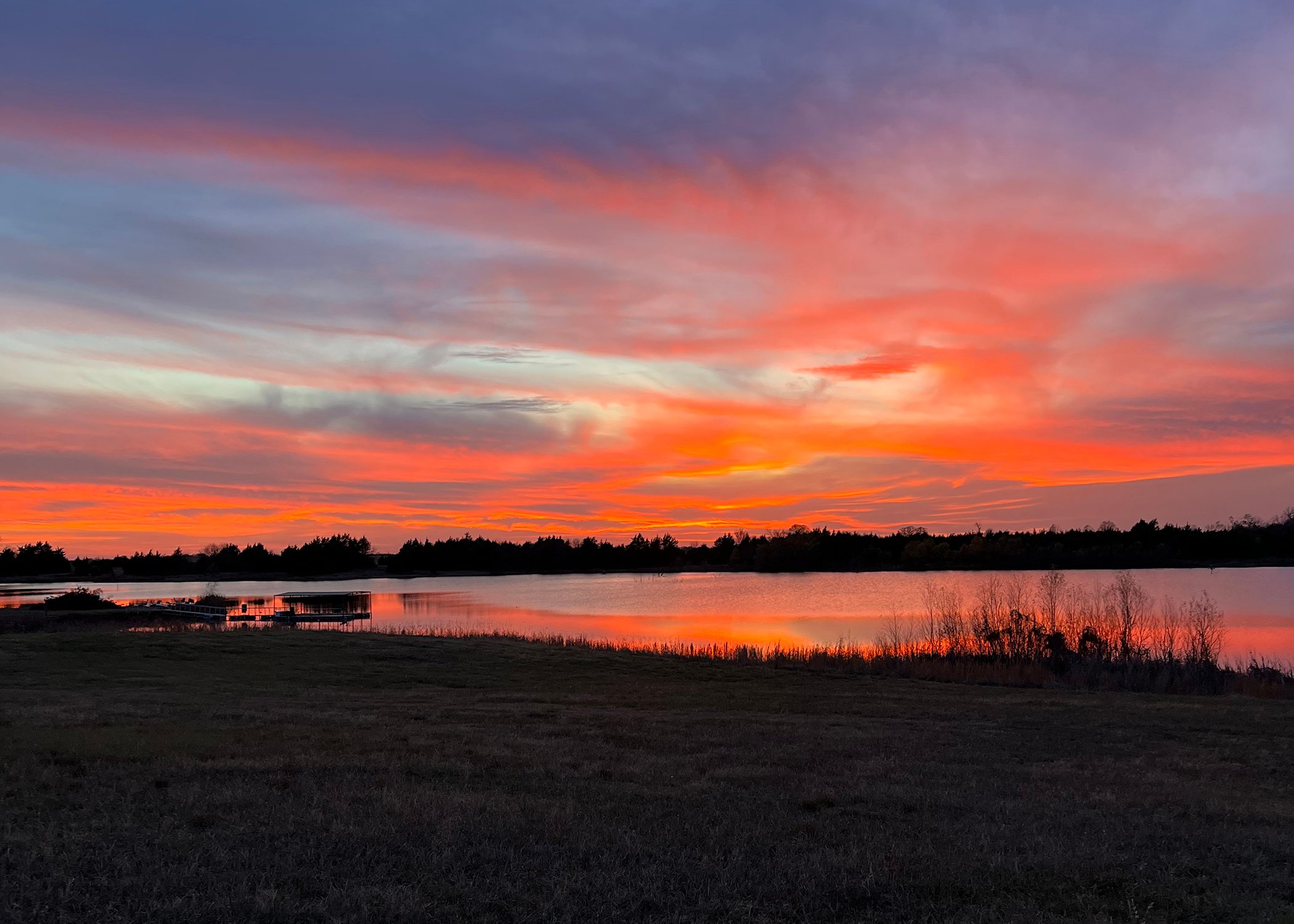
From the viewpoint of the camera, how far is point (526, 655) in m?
34.1

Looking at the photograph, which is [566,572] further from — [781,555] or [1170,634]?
[1170,634]

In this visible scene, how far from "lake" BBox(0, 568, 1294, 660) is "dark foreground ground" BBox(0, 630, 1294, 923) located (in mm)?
30252

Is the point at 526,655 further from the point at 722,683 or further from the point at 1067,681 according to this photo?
the point at 1067,681

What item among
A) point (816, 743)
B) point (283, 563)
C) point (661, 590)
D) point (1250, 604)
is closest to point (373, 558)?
point (283, 563)

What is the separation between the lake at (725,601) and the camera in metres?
52.4

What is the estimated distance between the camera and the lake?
52.4 metres

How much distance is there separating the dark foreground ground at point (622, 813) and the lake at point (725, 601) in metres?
30.3

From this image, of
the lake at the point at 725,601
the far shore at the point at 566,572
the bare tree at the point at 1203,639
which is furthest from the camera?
the far shore at the point at 566,572

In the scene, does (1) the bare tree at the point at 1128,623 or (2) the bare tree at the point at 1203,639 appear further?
(1) the bare tree at the point at 1128,623

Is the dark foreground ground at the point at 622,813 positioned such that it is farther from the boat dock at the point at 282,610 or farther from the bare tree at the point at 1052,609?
the boat dock at the point at 282,610

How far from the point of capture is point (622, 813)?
9461mm

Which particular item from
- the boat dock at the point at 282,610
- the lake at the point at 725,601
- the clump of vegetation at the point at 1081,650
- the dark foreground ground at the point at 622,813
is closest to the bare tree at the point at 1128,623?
the clump of vegetation at the point at 1081,650

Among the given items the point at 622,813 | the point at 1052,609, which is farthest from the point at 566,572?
the point at 622,813

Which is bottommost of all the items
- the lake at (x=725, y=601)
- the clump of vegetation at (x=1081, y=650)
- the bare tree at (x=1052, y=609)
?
the lake at (x=725, y=601)
